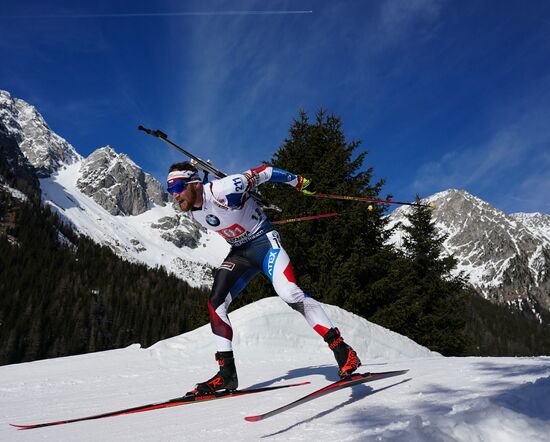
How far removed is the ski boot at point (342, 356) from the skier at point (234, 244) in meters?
0.14

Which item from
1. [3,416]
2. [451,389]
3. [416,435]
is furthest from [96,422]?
[451,389]

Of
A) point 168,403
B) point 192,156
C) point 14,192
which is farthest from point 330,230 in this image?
point 14,192

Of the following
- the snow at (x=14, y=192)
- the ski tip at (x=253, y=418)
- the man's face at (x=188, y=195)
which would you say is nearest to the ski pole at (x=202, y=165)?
the man's face at (x=188, y=195)

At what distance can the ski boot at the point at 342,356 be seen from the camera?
13.0 ft

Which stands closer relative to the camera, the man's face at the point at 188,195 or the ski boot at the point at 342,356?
the ski boot at the point at 342,356

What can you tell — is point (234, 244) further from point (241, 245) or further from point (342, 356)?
point (342, 356)

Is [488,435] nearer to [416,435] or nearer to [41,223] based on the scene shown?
[416,435]

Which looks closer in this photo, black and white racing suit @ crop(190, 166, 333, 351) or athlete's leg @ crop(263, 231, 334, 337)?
athlete's leg @ crop(263, 231, 334, 337)

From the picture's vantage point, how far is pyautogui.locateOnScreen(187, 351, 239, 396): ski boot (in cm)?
457

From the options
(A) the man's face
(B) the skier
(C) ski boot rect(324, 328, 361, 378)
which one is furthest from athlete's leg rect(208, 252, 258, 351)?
(C) ski boot rect(324, 328, 361, 378)

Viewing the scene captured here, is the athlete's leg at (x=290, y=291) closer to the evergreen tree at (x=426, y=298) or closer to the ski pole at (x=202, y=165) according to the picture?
the ski pole at (x=202, y=165)

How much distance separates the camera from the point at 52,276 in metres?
102

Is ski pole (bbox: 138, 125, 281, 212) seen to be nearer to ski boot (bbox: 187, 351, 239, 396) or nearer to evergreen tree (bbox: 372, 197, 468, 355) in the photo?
ski boot (bbox: 187, 351, 239, 396)

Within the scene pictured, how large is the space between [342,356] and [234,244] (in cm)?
199
